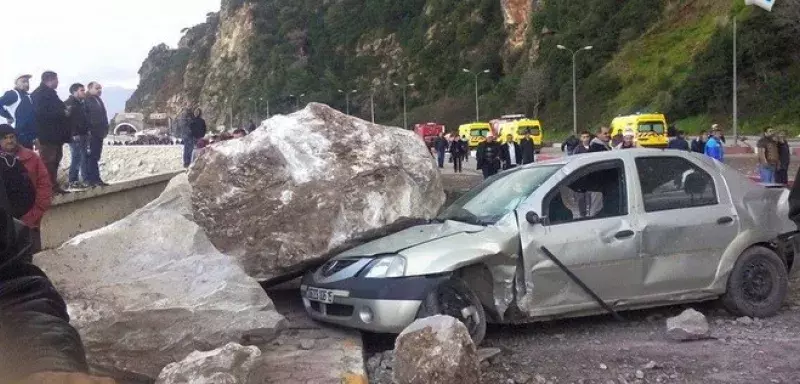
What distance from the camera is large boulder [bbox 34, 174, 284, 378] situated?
198 inches

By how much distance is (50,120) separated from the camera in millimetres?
9258

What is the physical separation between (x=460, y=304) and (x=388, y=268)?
587 mm

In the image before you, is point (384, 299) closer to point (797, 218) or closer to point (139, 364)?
point (139, 364)

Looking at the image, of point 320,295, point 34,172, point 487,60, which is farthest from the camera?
point 487,60

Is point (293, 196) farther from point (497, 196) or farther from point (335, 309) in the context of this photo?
point (497, 196)

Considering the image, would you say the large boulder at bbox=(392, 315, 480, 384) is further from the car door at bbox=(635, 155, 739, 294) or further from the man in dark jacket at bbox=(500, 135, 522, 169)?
the man in dark jacket at bbox=(500, 135, 522, 169)

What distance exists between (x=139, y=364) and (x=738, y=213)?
488 centimetres

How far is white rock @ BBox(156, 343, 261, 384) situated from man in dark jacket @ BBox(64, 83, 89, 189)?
6065 millimetres

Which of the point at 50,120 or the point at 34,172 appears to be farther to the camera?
the point at 50,120

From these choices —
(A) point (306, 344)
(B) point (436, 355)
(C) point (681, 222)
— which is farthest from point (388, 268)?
(C) point (681, 222)

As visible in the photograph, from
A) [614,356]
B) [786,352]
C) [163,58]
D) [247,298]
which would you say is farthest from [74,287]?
[163,58]

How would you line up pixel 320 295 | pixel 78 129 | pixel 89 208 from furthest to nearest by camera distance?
1. pixel 78 129
2. pixel 89 208
3. pixel 320 295

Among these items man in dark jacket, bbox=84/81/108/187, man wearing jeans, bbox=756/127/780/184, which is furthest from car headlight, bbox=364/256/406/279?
man wearing jeans, bbox=756/127/780/184

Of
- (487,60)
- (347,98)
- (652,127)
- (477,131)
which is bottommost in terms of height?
(652,127)
